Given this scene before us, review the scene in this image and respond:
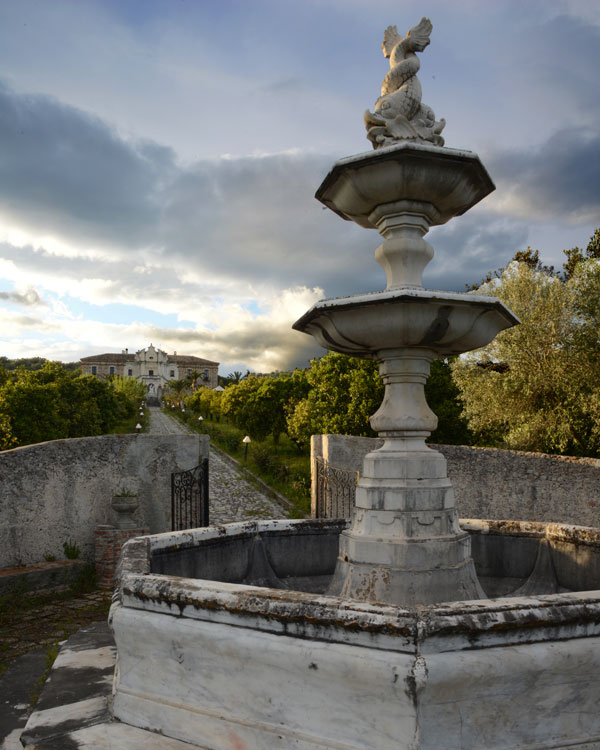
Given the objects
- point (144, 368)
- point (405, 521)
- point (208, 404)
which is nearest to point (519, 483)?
point (405, 521)

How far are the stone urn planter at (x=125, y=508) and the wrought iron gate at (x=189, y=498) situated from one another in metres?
0.70

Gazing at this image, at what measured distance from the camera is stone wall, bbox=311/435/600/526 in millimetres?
9859

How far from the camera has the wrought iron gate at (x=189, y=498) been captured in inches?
367

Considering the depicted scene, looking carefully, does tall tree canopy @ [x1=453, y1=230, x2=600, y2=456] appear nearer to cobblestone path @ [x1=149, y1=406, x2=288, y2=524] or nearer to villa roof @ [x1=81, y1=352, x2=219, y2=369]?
cobblestone path @ [x1=149, y1=406, x2=288, y2=524]

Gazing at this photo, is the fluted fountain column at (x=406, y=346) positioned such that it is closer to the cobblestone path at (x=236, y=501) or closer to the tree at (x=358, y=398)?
the cobblestone path at (x=236, y=501)

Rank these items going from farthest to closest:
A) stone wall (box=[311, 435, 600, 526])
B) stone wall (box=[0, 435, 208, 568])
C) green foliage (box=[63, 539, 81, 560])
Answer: stone wall (box=[311, 435, 600, 526]) < green foliage (box=[63, 539, 81, 560]) < stone wall (box=[0, 435, 208, 568])

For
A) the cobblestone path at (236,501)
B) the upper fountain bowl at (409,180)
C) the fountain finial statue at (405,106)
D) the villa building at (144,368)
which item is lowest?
the cobblestone path at (236,501)

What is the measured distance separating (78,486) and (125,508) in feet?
2.57

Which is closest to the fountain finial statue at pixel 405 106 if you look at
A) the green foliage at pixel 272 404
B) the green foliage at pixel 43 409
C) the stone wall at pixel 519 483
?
the stone wall at pixel 519 483

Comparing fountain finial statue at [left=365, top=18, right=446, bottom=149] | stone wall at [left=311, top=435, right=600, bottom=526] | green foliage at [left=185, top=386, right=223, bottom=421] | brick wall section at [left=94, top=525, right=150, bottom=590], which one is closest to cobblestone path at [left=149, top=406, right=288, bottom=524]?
→ stone wall at [left=311, top=435, right=600, bottom=526]

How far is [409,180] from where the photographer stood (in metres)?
4.54

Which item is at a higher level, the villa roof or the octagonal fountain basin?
the villa roof

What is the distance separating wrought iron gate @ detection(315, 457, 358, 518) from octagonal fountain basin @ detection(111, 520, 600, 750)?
7684 millimetres

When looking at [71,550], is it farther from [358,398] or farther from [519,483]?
[358,398]
